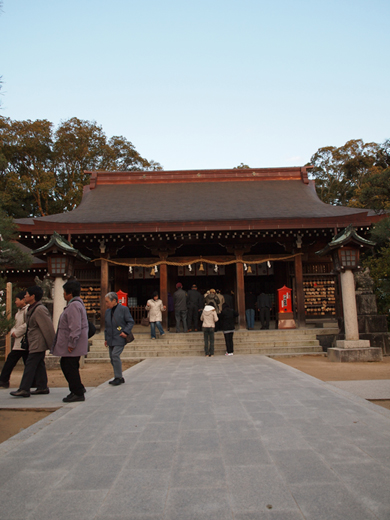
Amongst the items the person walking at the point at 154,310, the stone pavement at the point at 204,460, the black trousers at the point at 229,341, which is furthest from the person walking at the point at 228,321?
the stone pavement at the point at 204,460

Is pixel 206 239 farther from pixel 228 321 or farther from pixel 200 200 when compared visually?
pixel 228 321

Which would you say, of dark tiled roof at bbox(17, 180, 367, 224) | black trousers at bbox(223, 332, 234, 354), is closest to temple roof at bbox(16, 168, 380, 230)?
dark tiled roof at bbox(17, 180, 367, 224)

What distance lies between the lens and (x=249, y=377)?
6914mm

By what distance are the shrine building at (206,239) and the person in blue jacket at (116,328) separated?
6.77 m

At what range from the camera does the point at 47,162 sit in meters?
29.9

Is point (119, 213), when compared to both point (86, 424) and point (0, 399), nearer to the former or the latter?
point (0, 399)

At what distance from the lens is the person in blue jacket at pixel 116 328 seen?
6.29 metres

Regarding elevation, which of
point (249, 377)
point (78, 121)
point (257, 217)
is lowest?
point (249, 377)

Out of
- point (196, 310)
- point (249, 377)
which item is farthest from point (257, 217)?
point (249, 377)

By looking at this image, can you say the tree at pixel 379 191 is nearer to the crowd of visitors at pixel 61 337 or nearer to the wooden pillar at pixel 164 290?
the wooden pillar at pixel 164 290

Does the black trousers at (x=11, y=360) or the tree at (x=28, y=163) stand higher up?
the tree at (x=28, y=163)

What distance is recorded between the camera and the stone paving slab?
5414mm

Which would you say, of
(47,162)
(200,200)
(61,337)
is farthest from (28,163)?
(61,337)

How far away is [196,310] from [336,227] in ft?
18.4
